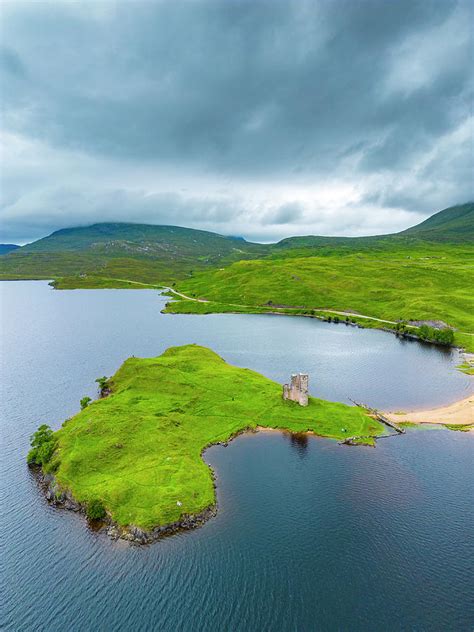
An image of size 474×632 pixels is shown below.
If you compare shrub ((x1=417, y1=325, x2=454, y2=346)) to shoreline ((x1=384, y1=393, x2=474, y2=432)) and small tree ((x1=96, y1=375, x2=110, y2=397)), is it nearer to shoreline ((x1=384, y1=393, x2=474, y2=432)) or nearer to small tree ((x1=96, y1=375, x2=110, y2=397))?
shoreline ((x1=384, y1=393, x2=474, y2=432))

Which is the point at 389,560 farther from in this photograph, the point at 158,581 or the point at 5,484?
the point at 5,484

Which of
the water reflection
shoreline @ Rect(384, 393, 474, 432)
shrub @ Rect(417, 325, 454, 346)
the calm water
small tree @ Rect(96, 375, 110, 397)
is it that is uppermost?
shrub @ Rect(417, 325, 454, 346)

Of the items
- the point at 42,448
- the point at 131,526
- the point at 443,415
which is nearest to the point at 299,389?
the point at 443,415

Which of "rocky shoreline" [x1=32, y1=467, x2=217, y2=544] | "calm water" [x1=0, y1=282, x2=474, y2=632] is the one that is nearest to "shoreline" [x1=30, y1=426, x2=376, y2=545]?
"rocky shoreline" [x1=32, y1=467, x2=217, y2=544]

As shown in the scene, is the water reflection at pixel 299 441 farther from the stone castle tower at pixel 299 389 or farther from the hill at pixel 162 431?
the stone castle tower at pixel 299 389

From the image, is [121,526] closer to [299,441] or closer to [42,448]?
[42,448]
